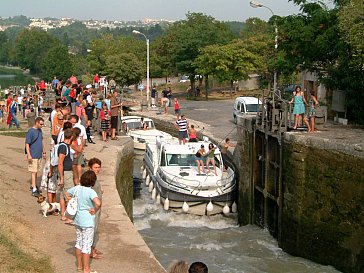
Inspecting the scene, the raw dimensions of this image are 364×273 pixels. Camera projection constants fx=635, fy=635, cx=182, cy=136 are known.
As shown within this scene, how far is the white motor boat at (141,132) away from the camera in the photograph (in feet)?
100

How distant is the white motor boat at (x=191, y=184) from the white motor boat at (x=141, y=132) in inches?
291

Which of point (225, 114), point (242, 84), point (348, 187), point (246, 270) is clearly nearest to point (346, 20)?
point (348, 187)

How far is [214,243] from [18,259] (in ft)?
32.3

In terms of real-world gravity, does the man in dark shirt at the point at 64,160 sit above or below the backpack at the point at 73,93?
below

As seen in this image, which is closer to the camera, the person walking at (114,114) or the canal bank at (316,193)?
the canal bank at (316,193)

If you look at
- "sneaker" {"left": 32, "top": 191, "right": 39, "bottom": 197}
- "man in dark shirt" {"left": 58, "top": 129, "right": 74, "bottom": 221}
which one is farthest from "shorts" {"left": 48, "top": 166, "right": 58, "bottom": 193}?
"sneaker" {"left": 32, "top": 191, "right": 39, "bottom": 197}

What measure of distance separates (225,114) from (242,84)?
69.3 ft

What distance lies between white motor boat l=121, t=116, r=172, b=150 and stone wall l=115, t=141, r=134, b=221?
322 inches

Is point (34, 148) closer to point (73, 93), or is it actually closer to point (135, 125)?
point (73, 93)

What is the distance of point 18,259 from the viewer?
8875mm

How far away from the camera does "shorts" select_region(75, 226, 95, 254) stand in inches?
348

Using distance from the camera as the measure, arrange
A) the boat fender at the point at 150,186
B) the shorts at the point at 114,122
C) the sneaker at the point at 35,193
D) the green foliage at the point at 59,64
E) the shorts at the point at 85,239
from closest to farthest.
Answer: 1. the shorts at the point at 85,239
2. the sneaker at the point at 35,193
3. the shorts at the point at 114,122
4. the boat fender at the point at 150,186
5. the green foliage at the point at 59,64

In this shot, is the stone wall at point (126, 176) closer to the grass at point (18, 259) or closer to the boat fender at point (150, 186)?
the boat fender at point (150, 186)

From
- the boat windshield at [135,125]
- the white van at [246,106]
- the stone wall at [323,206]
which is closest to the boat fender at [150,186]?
the stone wall at [323,206]
